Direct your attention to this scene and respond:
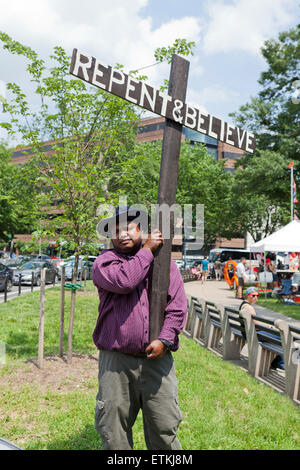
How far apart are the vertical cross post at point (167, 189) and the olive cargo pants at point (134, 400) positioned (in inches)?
8.5

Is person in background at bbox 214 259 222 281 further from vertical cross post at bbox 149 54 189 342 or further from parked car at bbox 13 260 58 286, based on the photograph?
vertical cross post at bbox 149 54 189 342

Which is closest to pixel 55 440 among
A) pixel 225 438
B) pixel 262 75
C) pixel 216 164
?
pixel 225 438

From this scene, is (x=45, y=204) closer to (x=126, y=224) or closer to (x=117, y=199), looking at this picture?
(x=117, y=199)

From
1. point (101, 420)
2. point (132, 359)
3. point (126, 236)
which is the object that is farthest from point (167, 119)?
point (101, 420)

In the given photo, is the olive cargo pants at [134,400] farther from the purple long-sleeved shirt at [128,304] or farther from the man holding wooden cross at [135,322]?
the purple long-sleeved shirt at [128,304]

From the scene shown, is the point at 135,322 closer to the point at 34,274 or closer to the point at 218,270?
the point at 34,274

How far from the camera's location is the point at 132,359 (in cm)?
249

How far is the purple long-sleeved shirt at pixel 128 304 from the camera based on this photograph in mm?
2436

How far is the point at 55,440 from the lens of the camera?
3678mm

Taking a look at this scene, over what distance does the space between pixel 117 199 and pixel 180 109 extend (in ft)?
13.4

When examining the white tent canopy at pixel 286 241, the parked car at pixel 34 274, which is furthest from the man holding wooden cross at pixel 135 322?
the parked car at pixel 34 274

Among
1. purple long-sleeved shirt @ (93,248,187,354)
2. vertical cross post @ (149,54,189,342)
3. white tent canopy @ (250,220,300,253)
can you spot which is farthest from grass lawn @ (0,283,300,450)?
white tent canopy @ (250,220,300,253)
